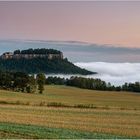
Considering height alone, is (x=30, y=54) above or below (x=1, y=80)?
above

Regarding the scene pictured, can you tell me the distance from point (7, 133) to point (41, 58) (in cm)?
14832

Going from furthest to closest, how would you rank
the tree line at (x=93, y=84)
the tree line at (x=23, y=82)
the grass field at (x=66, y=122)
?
the tree line at (x=93, y=84) → the tree line at (x=23, y=82) → the grass field at (x=66, y=122)

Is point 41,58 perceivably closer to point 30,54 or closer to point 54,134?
point 30,54

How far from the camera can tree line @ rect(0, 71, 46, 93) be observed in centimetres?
10781

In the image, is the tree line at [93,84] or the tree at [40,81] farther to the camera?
the tree line at [93,84]

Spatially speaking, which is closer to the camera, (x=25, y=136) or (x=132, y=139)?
(x=25, y=136)

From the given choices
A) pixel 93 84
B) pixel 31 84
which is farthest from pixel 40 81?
pixel 93 84

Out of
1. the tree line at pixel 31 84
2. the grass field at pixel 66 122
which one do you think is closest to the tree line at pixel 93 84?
the tree line at pixel 31 84

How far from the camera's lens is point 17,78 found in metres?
110

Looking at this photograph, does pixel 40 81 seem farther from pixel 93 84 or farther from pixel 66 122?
pixel 66 122

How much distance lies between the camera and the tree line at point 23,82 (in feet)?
354

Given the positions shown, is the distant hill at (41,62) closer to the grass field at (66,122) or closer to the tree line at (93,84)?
the tree line at (93,84)

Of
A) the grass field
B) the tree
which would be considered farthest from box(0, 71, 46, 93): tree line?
the grass field

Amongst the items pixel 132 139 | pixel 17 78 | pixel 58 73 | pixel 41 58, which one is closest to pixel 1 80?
pixel 17 78
